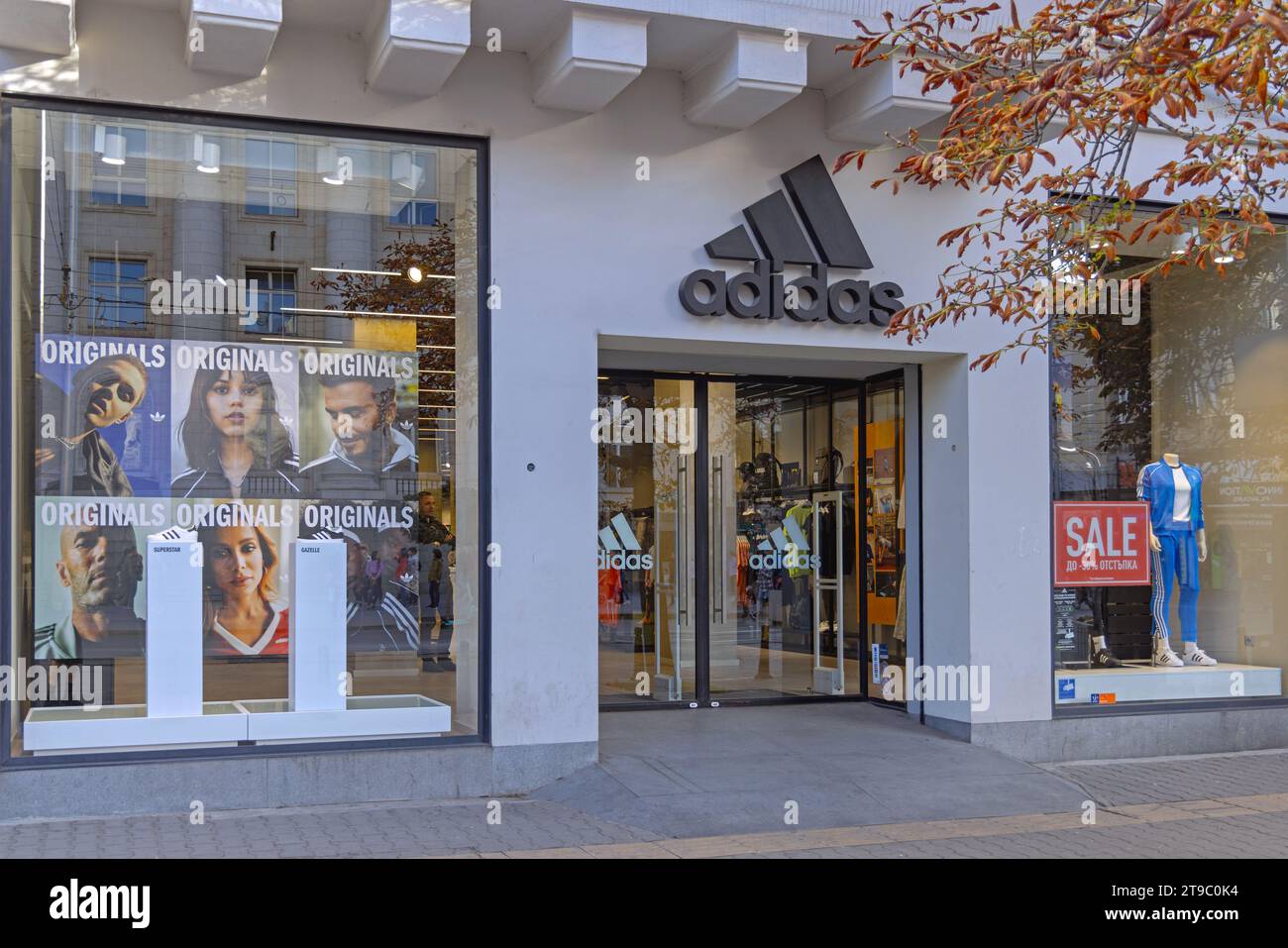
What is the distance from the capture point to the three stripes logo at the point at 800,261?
9.24 meters

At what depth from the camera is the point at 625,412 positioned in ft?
36.4

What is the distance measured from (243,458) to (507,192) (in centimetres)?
253

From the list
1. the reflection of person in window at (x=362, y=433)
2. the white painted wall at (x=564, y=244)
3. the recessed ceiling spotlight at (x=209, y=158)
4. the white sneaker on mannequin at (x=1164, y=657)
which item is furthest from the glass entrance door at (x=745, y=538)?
the recessed ceiling spotlight at (x=209, y=158)

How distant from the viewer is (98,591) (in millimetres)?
8234

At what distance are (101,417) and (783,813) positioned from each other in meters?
5.02

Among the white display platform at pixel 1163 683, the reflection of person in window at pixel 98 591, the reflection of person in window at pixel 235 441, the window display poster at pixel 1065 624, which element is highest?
the reflection of person in window at pixel 235 441

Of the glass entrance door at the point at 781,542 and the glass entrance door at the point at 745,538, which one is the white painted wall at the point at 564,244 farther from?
the glass entrance door at the point at 781,542

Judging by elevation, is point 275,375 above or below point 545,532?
above

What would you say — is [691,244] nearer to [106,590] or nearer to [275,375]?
[275,375]

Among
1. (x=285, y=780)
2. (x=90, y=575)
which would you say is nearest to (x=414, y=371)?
(x=90, y=575)

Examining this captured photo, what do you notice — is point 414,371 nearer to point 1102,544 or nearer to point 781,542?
point 781,542

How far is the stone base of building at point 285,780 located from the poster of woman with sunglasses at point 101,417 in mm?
1784

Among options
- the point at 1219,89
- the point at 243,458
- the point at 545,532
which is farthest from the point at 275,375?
the point at 1219,89

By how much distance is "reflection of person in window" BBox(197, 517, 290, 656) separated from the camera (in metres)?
8.45
